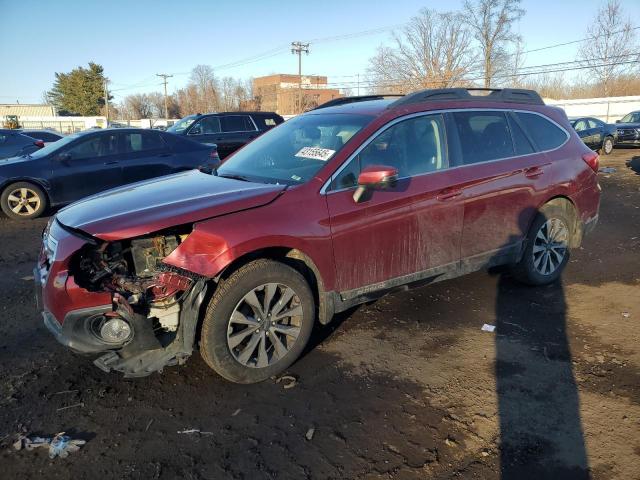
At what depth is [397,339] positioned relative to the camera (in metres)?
3.92

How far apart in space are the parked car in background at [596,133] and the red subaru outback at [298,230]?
620 inches

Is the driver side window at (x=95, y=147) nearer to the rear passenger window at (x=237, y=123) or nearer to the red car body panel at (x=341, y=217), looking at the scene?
the rear passenger window at (x=237, y=123)

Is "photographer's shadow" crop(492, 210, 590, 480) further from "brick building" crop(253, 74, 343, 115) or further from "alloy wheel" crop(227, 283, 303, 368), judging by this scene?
"brick building" crop(253, 74, 343, 115)

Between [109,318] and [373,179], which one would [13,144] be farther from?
[373,179]

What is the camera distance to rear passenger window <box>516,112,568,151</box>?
473 cm

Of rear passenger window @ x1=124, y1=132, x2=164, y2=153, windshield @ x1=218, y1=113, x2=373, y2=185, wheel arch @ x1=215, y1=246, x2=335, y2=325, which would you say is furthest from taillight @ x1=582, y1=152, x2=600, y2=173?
rear passenger window @ x1=124, y1=132, x2=164, y2=153

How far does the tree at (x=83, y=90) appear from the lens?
76.4 meters

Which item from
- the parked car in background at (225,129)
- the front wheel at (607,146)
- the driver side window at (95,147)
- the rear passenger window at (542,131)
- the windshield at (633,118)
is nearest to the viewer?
the rear passenger window at (542,131)

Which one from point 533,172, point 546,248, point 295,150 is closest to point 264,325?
point 295,150

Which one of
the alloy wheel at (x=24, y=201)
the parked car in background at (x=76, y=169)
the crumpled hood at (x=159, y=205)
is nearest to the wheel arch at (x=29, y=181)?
the parked car in background at (x=76, y=169)

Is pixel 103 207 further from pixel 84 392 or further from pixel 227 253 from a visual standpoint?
pixel 84 392

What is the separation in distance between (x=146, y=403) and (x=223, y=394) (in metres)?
0.49

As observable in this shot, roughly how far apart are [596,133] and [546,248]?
54.0 feet

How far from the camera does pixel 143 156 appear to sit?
8984 millimetres
